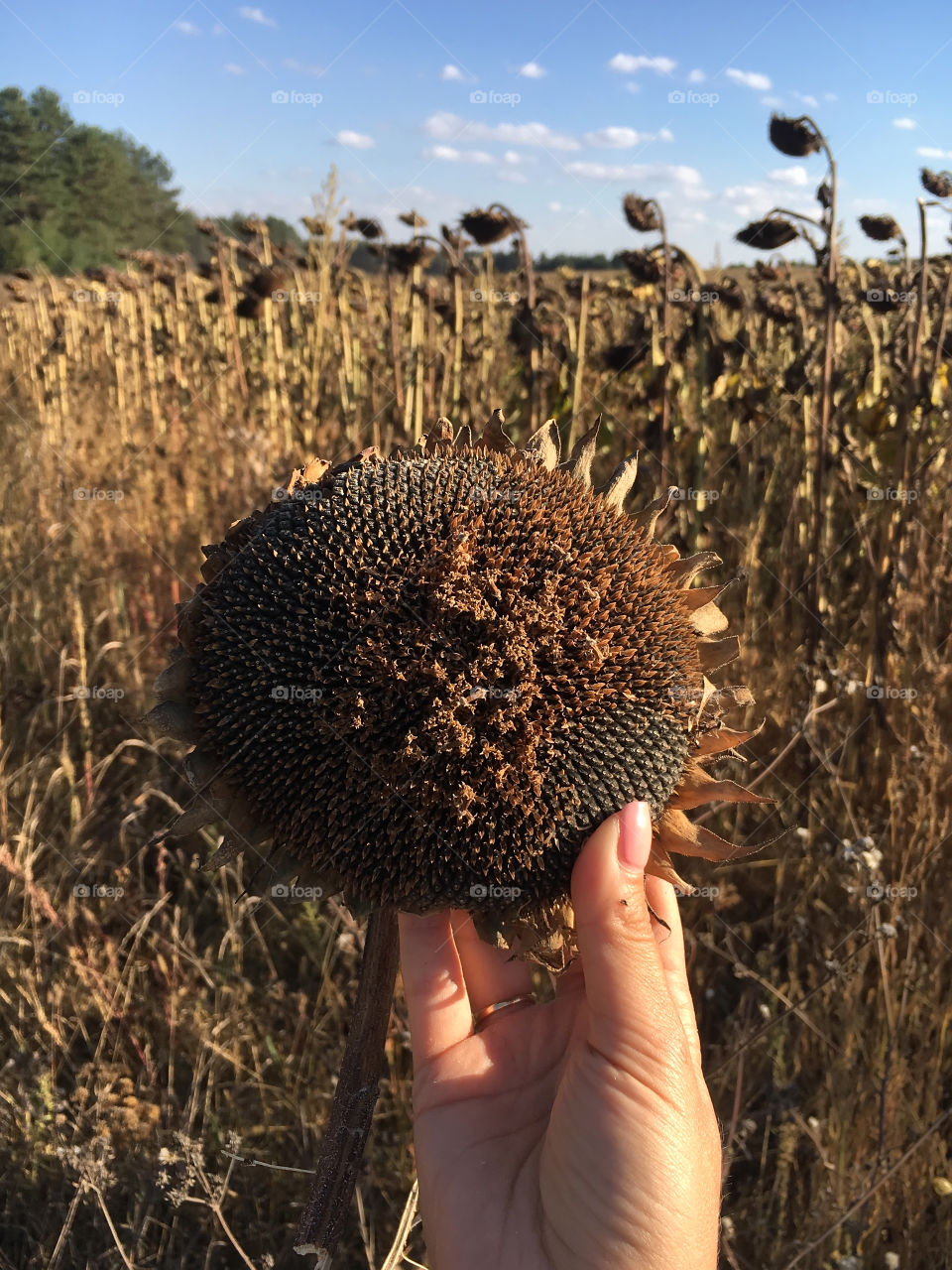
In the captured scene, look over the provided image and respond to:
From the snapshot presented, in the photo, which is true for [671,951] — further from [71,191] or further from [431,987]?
[71,191]

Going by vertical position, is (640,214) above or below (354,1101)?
above

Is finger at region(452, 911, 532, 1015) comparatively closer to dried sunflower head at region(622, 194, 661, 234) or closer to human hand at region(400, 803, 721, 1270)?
human hand at region(400, 803, 721, 1270)

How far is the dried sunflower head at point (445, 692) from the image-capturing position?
5.62 ft

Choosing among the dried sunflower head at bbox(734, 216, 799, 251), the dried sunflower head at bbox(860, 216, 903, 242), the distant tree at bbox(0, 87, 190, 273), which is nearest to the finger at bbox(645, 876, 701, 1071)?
the dried sunflower head at bbox(734, 216, 799, 251)

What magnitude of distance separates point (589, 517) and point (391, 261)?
4984 millimetres

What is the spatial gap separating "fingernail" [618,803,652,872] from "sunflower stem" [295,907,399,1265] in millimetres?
593

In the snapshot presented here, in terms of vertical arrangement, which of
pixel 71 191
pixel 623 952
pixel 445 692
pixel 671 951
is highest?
pixel 71 191

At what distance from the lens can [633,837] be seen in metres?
1.77

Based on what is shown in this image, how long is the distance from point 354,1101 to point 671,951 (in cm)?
91

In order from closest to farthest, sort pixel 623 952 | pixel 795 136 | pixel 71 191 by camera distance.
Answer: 1. pixel 623 952
2. pixel 795 136
3. pixel 71 191

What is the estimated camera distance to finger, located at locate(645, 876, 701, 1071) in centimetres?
221

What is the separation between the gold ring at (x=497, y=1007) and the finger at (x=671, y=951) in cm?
50

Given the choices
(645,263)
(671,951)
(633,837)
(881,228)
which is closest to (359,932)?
(671,951)

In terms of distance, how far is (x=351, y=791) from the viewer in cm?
176
